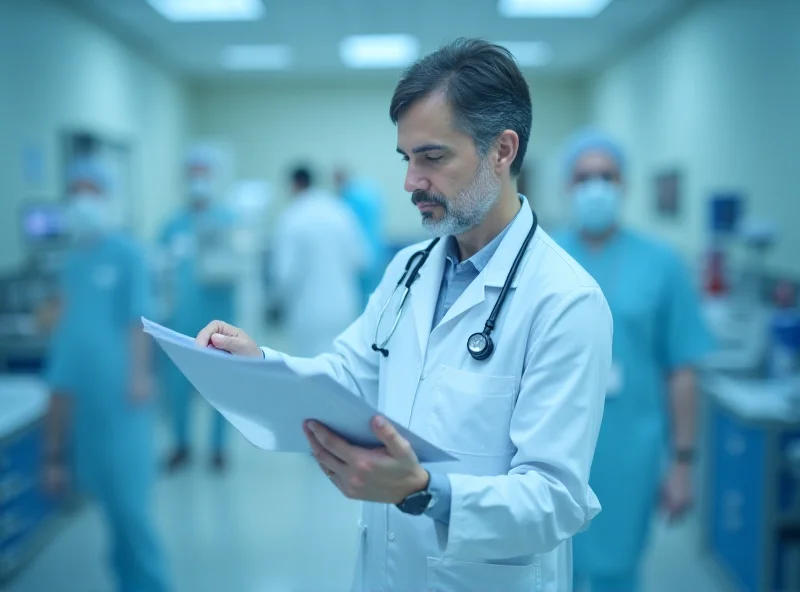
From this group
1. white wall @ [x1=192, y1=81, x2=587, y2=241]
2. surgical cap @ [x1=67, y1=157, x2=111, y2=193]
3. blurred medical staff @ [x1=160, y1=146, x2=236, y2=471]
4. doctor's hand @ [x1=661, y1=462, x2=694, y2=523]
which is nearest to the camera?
doctor's hand @ [x1=661, y1=462, x2=694, y2=523]

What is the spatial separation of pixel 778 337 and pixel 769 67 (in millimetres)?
1995

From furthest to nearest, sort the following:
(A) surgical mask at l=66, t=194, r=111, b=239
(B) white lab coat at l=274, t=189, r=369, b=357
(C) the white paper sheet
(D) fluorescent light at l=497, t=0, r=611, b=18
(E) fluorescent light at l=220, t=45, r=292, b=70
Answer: (E) fluorescent light at l=220, t=45, r=292, b=70
(D) fluorescent light at l=497, t=0, r=611, b=18
(B) white lab coat at l=274, t=189, r=369, b=357
(A) surgical mask at l=66, t=194, r=111, b=239
(C) the white paper sheet

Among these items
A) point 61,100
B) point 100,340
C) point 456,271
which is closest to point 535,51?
point 61,100

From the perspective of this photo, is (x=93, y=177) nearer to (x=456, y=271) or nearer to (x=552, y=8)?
(x=456, y=271)

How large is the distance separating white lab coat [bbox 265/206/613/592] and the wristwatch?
0.03 metres

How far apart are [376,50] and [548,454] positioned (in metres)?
6.84

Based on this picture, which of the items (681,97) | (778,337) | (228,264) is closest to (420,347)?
(778,337)

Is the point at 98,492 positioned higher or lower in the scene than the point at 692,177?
lower

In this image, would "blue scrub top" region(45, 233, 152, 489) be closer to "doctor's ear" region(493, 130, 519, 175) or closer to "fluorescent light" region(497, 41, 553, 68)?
"doctor's ear" region(493, 130, 519, 175)

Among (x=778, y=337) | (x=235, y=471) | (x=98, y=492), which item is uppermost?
(x=778, y=337)

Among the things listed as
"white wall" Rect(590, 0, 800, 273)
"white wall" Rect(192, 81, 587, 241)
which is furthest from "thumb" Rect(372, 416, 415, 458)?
"white wall" Rect(192, 81, 587, 241)

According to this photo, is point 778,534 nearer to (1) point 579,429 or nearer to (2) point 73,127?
(1) point 579,429

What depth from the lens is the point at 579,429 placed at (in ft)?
2.89

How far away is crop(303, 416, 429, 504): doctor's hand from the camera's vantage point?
787 millimetres
